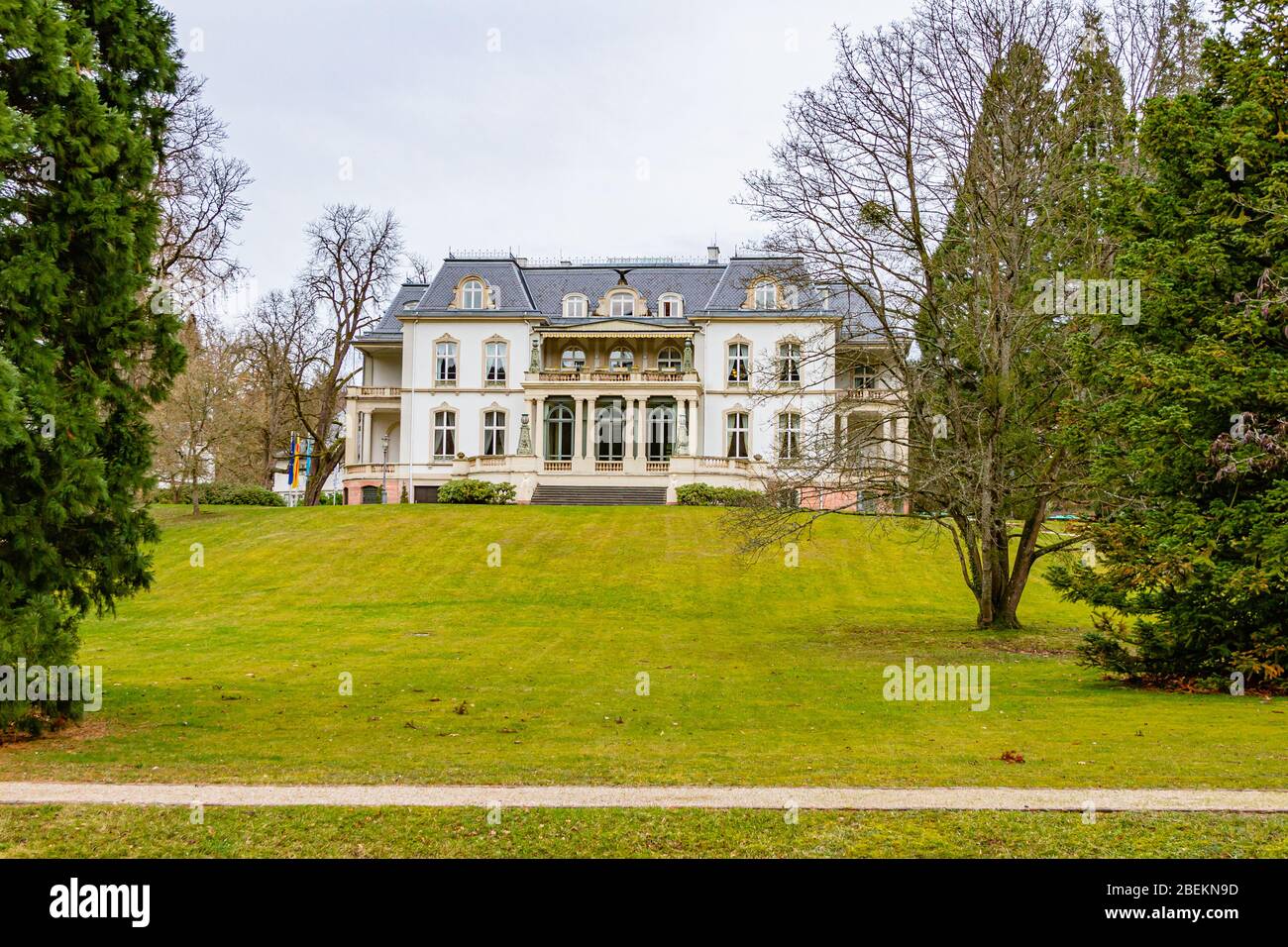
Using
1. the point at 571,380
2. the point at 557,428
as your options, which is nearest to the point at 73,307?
the point at 571,380

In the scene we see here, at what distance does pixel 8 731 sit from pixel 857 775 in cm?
969

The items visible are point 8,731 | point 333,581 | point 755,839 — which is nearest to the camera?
point 755,839

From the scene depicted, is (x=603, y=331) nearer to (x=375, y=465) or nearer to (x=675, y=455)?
(x=675, y=455)

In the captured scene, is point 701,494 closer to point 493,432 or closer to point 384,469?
point 493,432

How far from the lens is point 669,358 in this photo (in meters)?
51.6

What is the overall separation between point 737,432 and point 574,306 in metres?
10.9

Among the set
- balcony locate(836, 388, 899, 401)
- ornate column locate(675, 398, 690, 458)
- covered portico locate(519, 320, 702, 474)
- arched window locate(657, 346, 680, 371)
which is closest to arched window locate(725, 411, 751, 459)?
covered portico locate(519, 320, 702, 474)

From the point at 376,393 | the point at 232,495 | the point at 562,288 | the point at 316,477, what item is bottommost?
the point at 232,495

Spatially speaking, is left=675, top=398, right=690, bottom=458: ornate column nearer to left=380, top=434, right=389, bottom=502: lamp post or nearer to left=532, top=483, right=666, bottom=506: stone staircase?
left=532, top=483, right=666, bottom=506: stone staircase

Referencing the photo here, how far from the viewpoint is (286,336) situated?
2175 inches

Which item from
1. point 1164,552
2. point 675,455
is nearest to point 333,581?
point 675,455

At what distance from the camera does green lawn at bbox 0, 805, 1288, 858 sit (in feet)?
24.7

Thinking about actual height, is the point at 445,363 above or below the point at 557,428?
above

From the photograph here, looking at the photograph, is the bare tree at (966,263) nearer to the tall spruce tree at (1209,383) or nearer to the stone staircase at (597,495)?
the tall spruce tree at (1209,383)
